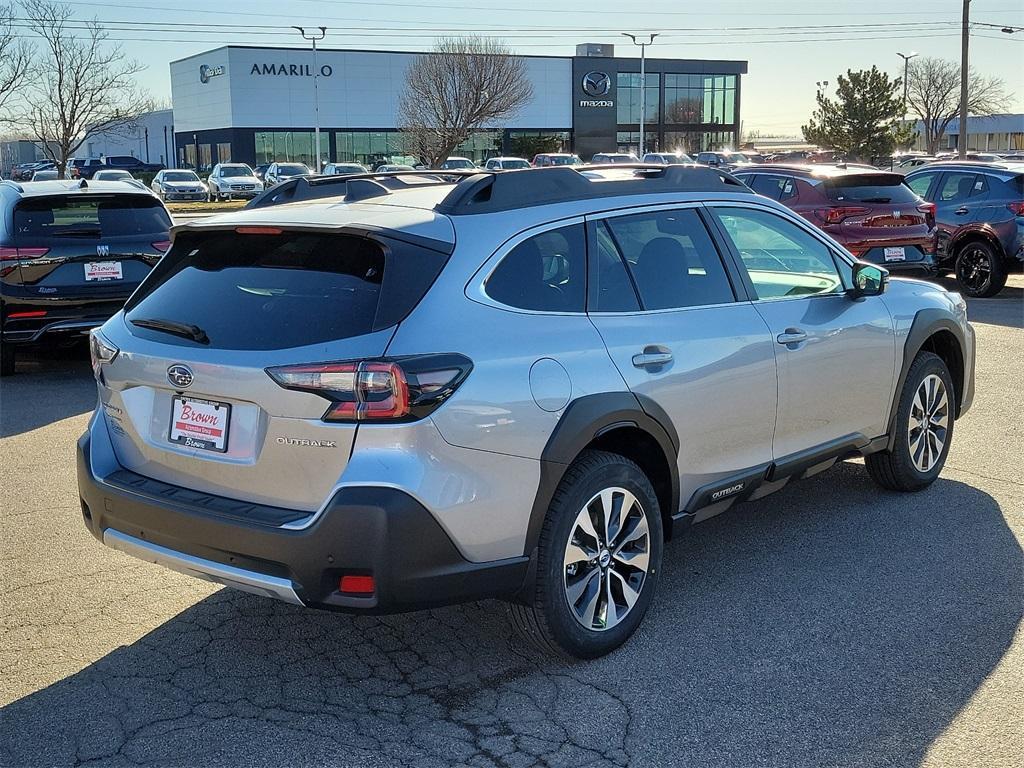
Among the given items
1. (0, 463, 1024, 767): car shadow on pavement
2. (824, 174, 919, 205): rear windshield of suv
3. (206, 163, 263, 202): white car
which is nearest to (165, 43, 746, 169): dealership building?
(206, 163, 263, 202): white car

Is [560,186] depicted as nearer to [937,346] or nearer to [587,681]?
[587,681]

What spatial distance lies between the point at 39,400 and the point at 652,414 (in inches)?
255

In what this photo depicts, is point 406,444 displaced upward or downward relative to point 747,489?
upward

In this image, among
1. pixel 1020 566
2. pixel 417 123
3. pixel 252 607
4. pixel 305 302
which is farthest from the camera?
pixel 417 123

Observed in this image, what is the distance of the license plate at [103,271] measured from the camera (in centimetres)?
925

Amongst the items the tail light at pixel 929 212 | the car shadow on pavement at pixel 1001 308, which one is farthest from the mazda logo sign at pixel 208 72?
the tail light at pixel 929 212

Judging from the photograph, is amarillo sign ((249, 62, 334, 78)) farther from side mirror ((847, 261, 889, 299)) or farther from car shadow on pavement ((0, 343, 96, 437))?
side mirror ((847, 261, 889, 299))

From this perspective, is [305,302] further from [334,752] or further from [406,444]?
[334,752]

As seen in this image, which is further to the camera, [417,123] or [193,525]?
[417,123]

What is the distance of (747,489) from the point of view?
15.8 ft

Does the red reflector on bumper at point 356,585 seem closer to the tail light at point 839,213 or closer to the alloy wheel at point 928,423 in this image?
the alloy wheel at point 928,423

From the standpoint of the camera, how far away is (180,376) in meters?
3.75

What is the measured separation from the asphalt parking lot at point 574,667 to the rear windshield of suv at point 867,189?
8.68 metres

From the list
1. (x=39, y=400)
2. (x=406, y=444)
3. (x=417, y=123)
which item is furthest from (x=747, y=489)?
(x=417, y=123)
